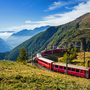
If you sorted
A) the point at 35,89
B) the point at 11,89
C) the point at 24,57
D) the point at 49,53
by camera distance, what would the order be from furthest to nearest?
the point at 49,53 → the point at 24,57 → the point at 35,89 → the point at 11,89

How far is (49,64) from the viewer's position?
36.3 metres

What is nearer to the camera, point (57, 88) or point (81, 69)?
point (57, 88)

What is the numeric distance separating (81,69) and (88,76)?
8.07 feet

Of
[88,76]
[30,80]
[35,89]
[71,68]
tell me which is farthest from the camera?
[71,68]

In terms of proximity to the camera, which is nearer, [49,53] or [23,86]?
[23,86]

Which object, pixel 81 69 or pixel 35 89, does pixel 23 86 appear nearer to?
pixel 35 89

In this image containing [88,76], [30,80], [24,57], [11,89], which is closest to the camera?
[11,89]

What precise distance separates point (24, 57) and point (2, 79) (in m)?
42.6

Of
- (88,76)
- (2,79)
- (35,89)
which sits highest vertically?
(2,79)

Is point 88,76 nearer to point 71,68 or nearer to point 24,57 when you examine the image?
point 71,68

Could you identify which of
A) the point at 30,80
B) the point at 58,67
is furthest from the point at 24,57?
the point at 30,80

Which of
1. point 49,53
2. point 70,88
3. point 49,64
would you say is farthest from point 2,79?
point 49,53

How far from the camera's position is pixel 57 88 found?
12.6 meters

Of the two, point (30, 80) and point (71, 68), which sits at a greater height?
point (30, 80)
